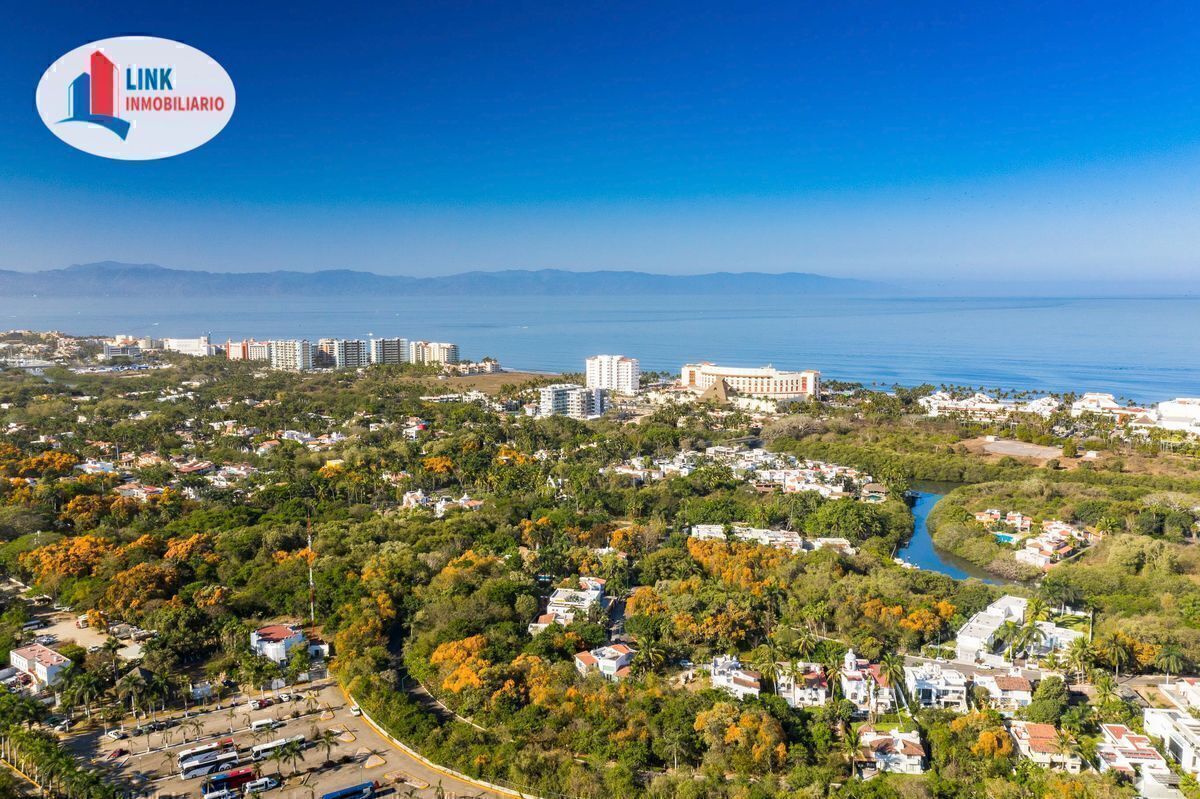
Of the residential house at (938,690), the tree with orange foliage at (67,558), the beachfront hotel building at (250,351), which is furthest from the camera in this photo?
the beachfront hotel building at (250,351)

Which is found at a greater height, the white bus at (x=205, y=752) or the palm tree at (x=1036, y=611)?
the palm tree at (x=1036, y=611)

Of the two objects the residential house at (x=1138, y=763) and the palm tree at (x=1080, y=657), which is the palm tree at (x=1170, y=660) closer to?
the palm tree at (x=1080, y=657)

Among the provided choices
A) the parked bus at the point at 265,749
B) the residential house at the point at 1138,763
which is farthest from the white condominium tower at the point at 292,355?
the residential house at the point at 1138,763

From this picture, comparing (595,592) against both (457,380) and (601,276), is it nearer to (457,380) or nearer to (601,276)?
(457,380)

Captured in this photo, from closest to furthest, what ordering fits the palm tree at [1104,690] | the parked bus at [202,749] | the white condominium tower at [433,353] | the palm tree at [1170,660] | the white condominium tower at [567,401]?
the parked bus at [202,749] < the palm tree at [1104,690] < the palm tree at [1170,660] < the white condominium tower at [567,401] < the white condominium tower at [433,353]

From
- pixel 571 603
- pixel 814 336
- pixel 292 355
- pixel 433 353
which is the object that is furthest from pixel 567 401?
pixel 814 336

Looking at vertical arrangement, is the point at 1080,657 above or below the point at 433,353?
below

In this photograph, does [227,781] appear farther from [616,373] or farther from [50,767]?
[616,373]
